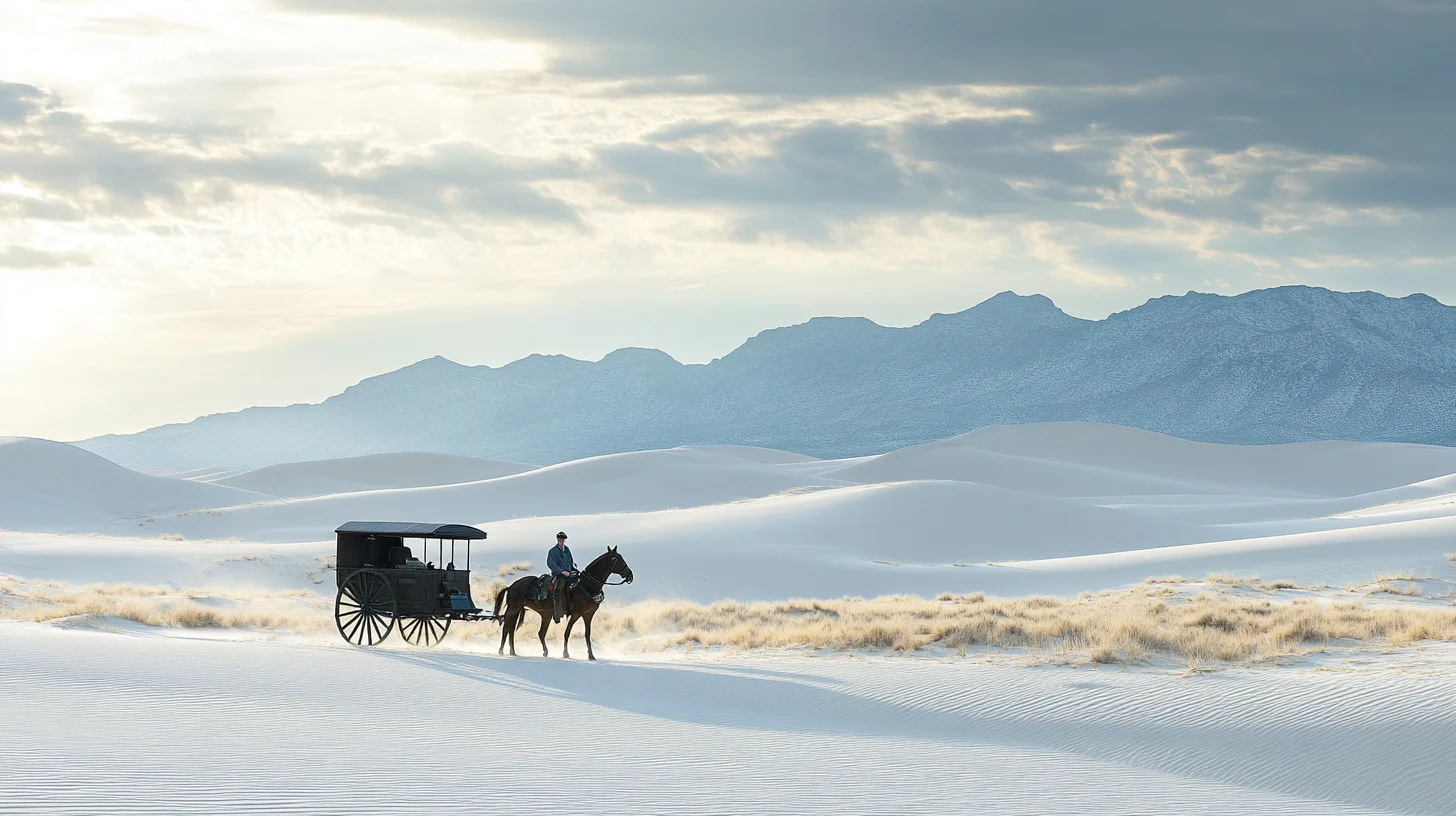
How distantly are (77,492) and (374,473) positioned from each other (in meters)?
48.5

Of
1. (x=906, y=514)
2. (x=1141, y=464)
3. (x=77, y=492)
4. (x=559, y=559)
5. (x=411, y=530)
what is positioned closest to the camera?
(x=559, y=559)

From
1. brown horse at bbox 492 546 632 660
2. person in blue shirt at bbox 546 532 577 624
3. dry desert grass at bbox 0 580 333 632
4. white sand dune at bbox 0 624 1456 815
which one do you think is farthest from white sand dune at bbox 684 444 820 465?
white sand dune at bbox 0 624 1456 815

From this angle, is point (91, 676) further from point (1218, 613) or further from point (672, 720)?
point (1218, 613)

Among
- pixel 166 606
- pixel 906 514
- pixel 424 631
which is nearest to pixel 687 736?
pixel 424 631

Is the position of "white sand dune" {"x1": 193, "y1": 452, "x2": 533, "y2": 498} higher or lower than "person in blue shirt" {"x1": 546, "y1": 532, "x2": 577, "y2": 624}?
higher

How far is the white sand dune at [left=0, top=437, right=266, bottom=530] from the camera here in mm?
60812

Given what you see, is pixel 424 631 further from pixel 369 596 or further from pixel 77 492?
pixel 77 492

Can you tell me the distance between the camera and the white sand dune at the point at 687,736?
8.81 meters

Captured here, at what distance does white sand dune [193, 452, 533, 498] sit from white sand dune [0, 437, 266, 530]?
2504cm

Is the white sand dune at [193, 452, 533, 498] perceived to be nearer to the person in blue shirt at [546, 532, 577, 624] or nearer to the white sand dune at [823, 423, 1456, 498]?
the white sand dune at [823, 423, 1456, 498]

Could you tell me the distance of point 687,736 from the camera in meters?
11.4

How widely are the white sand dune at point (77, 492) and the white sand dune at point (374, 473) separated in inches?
986

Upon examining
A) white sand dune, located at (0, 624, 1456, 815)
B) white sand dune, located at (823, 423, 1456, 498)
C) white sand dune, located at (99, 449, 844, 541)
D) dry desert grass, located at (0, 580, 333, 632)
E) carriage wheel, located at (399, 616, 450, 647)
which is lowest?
white sand dune, located at (0, 624, 1456, 815)

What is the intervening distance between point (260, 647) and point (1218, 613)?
1306 centimetres
